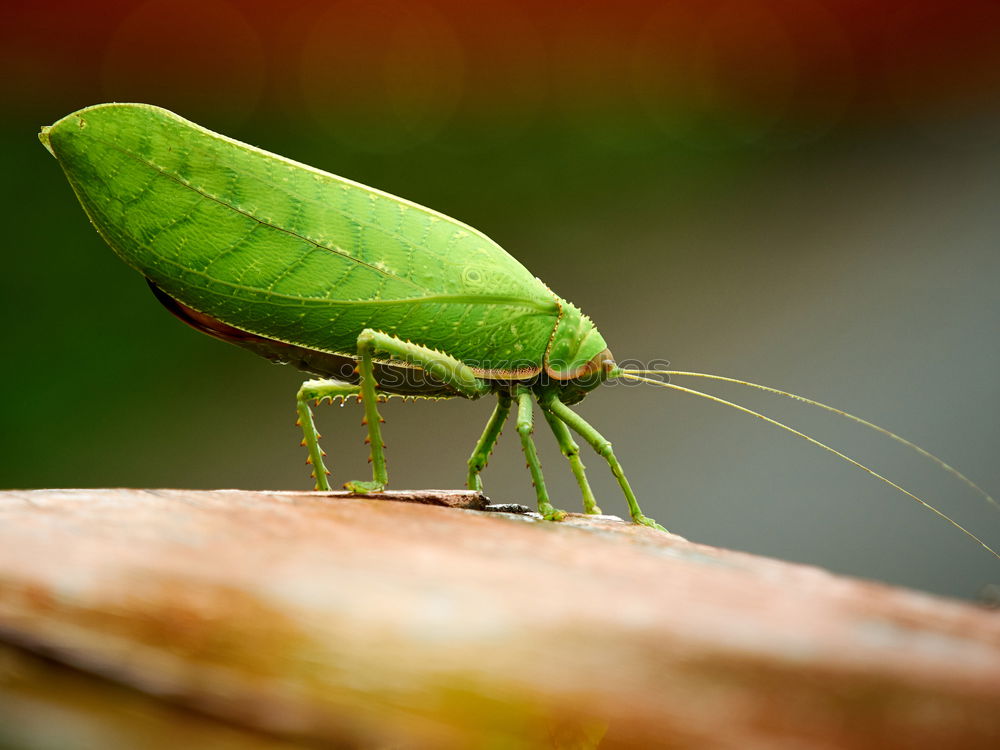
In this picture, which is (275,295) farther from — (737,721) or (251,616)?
(737,721)

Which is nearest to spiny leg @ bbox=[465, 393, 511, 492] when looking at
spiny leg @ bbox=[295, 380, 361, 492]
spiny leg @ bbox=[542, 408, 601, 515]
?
spiny leg @ bbox=[542, 408, 601, 515]

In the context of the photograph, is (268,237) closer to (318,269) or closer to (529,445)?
(318,269)

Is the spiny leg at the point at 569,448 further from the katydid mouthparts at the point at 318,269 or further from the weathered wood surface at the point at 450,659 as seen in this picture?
the weathered wood surface at the point at 450,659

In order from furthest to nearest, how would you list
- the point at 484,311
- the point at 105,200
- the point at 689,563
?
the point at 484,311 < the point at 105,200 < the point at 689,563

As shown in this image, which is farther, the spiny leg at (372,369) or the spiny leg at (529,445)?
the spiny leg at (529,445)

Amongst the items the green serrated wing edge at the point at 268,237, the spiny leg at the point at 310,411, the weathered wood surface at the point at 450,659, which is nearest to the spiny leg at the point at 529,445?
the green serrated wing edge at the point at 268,237

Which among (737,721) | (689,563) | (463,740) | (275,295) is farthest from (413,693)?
(275,295)

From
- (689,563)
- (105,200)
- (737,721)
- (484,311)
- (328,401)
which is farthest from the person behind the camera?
(328,401)

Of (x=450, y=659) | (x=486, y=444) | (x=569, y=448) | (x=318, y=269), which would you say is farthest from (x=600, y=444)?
(x=450, y=659)
